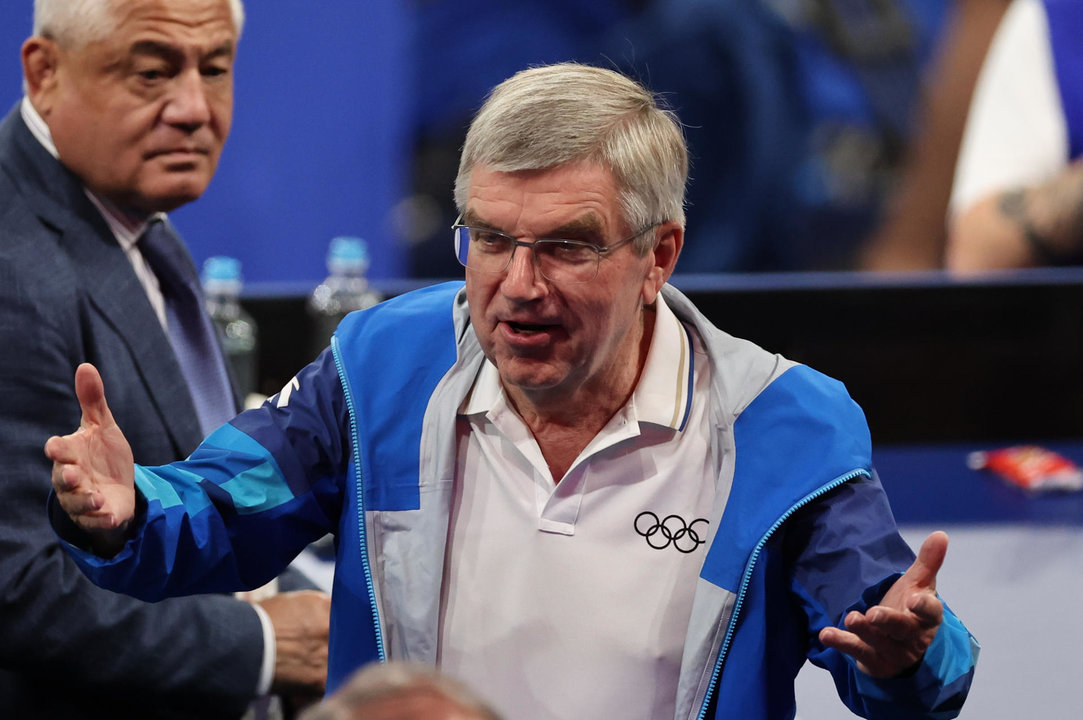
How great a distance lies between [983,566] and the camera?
2756mm

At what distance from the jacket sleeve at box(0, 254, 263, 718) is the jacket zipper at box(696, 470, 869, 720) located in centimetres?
77

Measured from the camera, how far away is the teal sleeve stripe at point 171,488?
1560 millimetres

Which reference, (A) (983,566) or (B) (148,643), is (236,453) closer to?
(B) (148,643)

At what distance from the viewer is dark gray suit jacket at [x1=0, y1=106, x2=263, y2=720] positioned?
1866 mm

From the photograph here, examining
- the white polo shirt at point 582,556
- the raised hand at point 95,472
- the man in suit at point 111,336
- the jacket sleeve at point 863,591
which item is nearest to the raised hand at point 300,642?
the man in suit at point 111,336

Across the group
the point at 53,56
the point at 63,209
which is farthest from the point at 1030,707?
the point at 53,56

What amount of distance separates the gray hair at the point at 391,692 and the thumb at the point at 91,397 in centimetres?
85

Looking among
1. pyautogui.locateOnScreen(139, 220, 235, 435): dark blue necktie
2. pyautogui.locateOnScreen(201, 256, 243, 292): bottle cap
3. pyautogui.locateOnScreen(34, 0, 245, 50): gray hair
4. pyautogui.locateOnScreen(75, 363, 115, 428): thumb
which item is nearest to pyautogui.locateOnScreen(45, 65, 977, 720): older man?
pyautogui.locateOnScreen(75, 363, 115, 428): thumb

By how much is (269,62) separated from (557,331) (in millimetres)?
3451

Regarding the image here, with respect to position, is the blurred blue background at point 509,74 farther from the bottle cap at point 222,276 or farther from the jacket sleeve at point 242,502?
the jacket sleeve at point 242,502

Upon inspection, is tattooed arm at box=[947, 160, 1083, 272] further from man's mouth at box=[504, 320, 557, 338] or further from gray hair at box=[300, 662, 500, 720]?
gray hair at box=[300, 662, 500, 720]

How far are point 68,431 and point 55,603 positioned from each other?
233 millimetres

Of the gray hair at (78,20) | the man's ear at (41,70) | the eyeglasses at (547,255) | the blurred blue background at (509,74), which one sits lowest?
the blurred blue background at (509,74)

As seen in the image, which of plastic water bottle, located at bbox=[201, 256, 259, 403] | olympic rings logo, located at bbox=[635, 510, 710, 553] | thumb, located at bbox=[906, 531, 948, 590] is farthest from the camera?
plastic water bottle, located at bbox=[201, 256, 259, 403]
